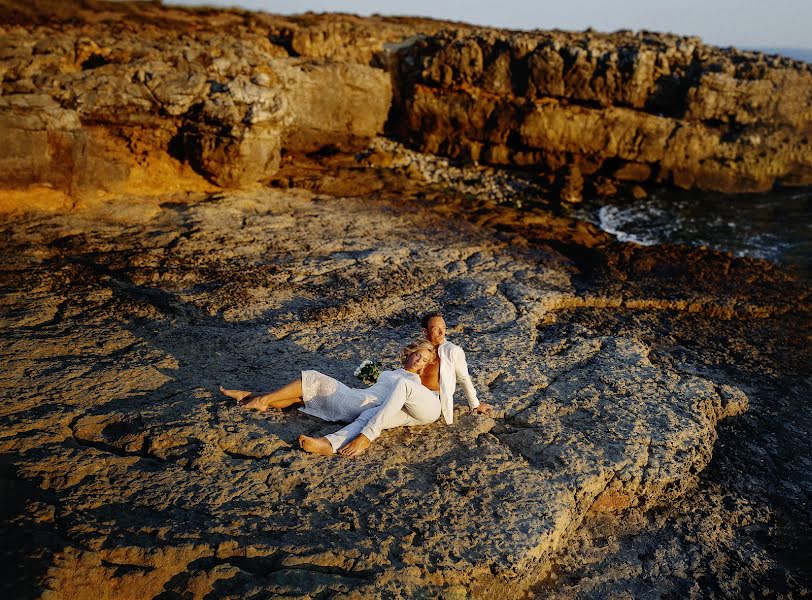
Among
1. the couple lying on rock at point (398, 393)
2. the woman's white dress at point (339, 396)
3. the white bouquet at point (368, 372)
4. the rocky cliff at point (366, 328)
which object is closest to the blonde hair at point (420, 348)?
the couple lying on rock at point (398, 393)

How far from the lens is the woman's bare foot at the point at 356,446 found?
4.25m

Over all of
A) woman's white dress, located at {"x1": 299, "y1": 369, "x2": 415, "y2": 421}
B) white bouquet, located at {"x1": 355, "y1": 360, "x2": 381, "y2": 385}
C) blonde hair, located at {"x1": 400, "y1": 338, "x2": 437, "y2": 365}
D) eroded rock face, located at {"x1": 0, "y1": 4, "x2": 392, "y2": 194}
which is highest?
eroded rock face, located at {"x1": 0, "y1": 4, "x2": 392, "y2": 194}

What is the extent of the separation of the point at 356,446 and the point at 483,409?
3.87 ft

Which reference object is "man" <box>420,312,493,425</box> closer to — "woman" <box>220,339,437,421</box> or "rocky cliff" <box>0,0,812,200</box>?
"woman" <box>220,339,437,421</box>

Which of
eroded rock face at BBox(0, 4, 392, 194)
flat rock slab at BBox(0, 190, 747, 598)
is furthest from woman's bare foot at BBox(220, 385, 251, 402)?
eroded rock face at BBox(0, 4, 392, 194)

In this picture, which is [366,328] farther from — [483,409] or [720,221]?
[720,221]

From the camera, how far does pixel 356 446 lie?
4273 mm

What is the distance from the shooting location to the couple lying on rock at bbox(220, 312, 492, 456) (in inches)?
175

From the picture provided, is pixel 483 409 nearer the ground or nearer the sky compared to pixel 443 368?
nearer the ground

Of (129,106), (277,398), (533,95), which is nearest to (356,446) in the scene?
(277,398)

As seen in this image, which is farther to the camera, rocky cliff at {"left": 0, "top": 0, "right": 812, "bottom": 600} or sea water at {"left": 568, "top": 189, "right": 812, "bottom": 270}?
sea water at {"left": 568, "top": 189, "right": 812, "bottom": 270}

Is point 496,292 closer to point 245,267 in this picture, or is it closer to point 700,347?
point 700,347

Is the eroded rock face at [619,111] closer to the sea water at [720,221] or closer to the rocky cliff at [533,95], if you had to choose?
the rocky cliff at [533,95]

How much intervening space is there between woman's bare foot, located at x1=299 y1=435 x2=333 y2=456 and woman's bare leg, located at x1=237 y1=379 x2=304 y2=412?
0.56 meters
